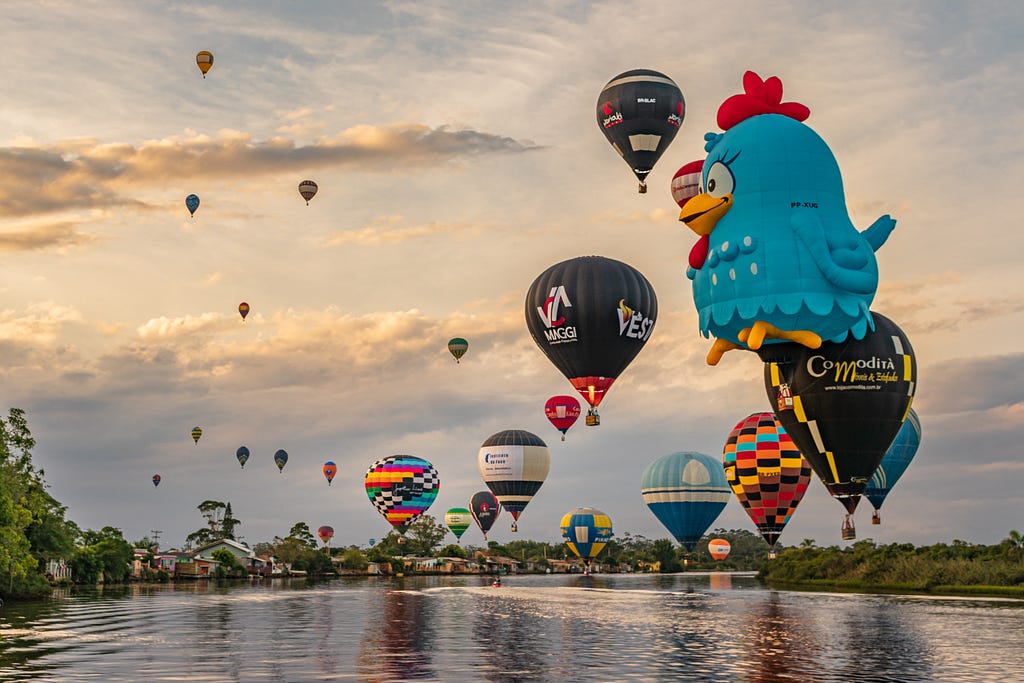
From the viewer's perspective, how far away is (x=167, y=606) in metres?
51.0

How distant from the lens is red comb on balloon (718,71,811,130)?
3534cm

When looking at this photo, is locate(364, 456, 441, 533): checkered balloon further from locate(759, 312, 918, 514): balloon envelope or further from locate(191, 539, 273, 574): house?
locate(759, 312, 918, 514): balloon envelope

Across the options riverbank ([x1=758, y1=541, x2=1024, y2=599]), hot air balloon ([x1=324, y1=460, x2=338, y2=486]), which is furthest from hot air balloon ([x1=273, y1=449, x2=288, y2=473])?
riverbank ([x1=758, y1=541, x2=1024, y2=599])

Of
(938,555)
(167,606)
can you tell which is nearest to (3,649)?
(167,606)

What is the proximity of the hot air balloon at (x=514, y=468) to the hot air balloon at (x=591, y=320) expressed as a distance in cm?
3626

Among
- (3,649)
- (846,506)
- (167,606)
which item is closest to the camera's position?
(3,649)

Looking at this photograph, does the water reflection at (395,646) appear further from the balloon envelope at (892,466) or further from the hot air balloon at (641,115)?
the balloon envelope at (892,466)

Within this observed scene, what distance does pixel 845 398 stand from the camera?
35219 millimetres

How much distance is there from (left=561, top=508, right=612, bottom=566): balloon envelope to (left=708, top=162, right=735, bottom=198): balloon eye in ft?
270

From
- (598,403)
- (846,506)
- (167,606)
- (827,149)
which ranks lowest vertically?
(167,606)

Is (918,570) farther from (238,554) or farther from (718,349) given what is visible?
(238,554)

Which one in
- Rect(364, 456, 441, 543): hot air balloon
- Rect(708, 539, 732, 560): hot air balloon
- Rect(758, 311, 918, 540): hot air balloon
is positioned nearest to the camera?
Rect(758, 311, 918, 540): hot air balloon

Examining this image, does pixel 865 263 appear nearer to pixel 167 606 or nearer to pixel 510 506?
pixel 167 606

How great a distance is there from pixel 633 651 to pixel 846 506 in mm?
13104
